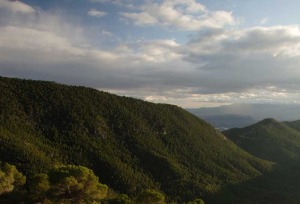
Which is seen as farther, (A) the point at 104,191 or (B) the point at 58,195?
(A) the point at 104,191

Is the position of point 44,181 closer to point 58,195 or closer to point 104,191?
point 58,195

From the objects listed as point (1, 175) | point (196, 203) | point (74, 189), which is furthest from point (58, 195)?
point (196, 203)

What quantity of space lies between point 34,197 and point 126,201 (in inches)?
1070

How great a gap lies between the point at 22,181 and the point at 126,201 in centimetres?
4329

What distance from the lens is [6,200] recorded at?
107500 millimetres

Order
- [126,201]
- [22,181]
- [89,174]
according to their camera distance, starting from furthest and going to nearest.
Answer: [22,181], [89,174], [126,201]

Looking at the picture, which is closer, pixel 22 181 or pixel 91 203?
pixel 91 203

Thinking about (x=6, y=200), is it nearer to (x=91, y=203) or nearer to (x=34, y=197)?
(x=34, y=197)

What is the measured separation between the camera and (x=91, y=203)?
108250mm

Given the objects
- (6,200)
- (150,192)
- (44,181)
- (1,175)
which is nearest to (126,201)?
(150,192)

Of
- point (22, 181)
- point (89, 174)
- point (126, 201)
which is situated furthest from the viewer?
point (22, 181)

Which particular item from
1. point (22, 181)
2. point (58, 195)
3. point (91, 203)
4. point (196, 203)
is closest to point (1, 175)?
point (22, 181)

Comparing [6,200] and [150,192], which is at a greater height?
[150,192]

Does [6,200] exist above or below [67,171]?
below
